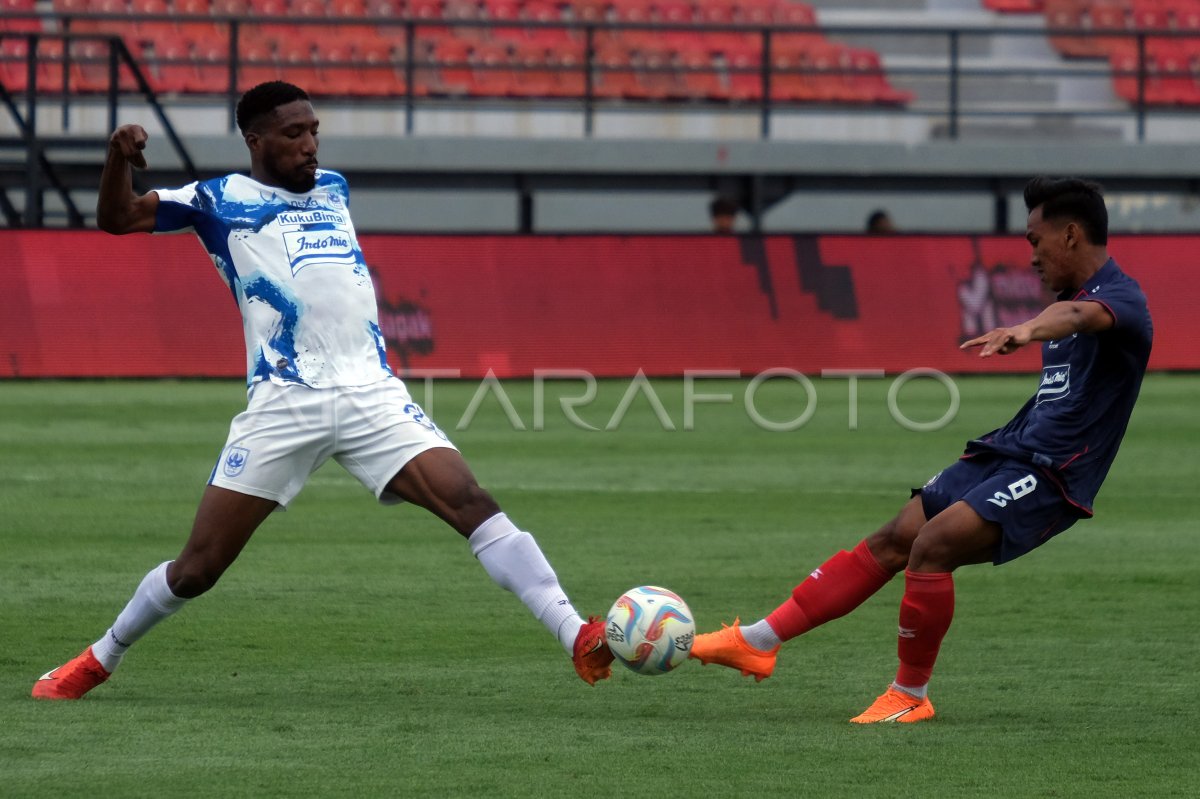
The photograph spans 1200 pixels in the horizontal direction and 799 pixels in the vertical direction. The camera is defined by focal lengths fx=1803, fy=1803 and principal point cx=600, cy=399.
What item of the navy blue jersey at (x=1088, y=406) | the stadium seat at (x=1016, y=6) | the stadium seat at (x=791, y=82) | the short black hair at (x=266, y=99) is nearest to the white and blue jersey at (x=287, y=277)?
the short black hair at (x=266, y=99)

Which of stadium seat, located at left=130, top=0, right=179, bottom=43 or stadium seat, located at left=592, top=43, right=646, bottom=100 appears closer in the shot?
stadium seat, located at left=592, top=43, right=646, bottom=100

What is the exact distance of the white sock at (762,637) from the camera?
613cm

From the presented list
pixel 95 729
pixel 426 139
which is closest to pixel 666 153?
pixel 426 139

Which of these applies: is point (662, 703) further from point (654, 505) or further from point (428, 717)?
point (654, 505)

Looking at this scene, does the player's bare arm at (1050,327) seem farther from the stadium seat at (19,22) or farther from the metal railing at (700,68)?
the stadium seat at (19,22)

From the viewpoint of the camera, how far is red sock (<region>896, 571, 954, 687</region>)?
5.74 metres

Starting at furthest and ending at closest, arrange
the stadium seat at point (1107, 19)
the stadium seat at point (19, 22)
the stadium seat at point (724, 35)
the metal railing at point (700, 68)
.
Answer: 1. the stadium seat at point (1107, 19)
2. the stadium seat at point (724, 35)
3. the stadium seat at point (19, 22)
4. the metal railing at point (700, 68)

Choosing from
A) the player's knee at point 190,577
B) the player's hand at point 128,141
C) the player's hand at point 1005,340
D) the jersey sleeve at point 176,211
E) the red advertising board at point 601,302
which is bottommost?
the red advertising board at point 601,302

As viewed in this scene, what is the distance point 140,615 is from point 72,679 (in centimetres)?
31

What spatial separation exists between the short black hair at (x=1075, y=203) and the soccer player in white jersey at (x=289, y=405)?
197 cm

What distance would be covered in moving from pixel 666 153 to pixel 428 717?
59.9 feet

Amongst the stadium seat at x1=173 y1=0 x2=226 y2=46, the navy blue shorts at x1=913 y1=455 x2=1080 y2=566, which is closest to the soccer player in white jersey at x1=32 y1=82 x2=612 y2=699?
the navy blue shorts at x1=913 y1=455 x2=1080 y2=566

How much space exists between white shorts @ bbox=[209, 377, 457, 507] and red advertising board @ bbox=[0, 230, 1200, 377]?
1193 cm

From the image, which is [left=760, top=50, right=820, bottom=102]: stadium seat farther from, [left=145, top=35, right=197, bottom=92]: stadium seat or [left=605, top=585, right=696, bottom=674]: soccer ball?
[left=605, top=585, right=696, bottom=674]: soccer ball
